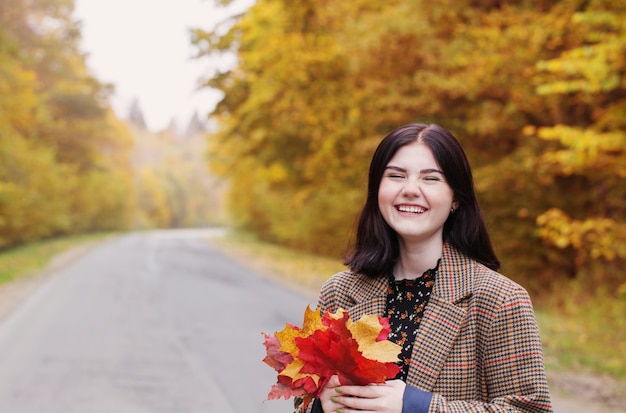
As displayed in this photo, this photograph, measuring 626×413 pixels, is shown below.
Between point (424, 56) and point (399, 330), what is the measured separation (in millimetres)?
11272

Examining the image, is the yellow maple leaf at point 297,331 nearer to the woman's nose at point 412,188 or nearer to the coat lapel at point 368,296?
the coat lapel at point 368,296

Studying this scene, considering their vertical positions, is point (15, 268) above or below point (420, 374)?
below

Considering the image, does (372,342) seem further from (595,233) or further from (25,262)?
(25,262)

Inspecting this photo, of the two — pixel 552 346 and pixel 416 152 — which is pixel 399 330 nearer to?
pixel 416 152

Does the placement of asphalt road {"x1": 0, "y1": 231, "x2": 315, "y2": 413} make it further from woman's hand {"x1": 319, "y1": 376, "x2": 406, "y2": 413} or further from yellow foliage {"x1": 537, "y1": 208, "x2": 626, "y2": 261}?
woman's hand {"x1": 319, "y1": 376, "x2": 406, "y2": 413}

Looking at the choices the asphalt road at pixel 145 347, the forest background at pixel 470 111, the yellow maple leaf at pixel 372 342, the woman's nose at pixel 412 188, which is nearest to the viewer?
the yellow maple leaf at pixel 372 342

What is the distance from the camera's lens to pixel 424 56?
12.6 metres

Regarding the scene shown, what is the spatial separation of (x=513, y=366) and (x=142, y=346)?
753 centimetres

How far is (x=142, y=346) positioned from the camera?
8641 millimetres

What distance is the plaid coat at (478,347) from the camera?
1705mm

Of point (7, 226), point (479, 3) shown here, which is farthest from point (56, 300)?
point (7, 226)

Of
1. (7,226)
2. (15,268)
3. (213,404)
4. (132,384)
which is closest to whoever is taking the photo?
(213,404)

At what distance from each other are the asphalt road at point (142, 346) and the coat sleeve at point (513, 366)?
4.53m

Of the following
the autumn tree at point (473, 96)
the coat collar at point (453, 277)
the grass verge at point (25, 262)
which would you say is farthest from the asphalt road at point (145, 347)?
the coat collar at point (453, 277)
